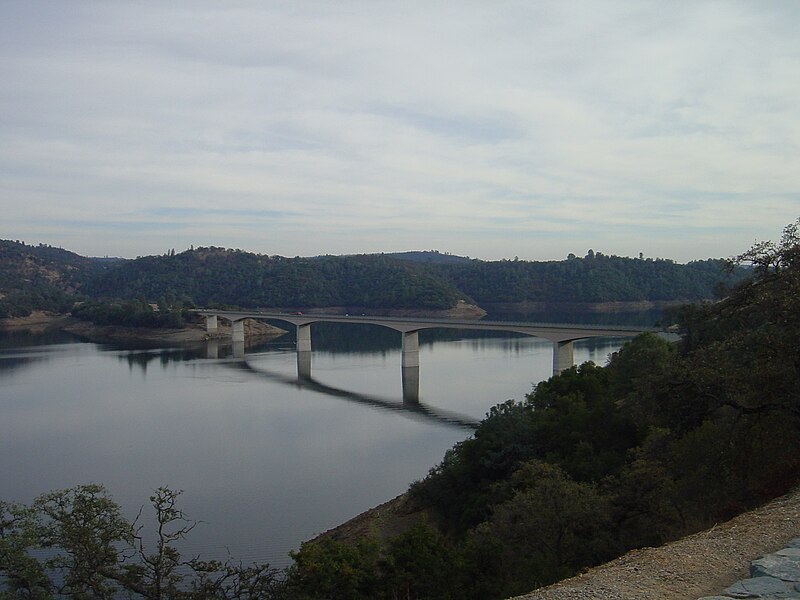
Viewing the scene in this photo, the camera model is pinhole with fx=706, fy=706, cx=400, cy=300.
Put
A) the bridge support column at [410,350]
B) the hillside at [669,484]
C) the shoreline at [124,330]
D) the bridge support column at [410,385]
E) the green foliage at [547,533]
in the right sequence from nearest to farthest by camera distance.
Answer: the hillside at [669,484] < the green foliage at [547,533] < the bridge support column at [410,385] < the bridge support column at [410,350] < the shoreline at [124,330]

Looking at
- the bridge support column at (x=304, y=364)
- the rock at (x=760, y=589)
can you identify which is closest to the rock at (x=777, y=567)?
the rock at (x=760, y=589)

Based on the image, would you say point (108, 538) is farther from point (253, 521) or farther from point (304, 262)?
point (304, 262)

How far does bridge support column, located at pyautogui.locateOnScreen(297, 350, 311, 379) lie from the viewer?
45812mm

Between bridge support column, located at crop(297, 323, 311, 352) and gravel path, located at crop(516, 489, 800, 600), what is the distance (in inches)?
2005

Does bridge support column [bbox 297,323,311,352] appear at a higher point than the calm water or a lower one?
higher

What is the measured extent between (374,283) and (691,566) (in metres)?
94.5

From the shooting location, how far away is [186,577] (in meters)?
13.1

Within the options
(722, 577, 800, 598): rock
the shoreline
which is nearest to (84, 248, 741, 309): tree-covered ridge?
the shoreline

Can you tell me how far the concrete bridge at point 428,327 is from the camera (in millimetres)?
38375

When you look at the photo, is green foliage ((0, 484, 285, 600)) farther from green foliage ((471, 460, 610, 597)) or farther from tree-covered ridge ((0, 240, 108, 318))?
tree-covered ridge ((0, 240, 108, 318))

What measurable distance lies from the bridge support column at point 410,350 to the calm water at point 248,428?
1.19 meters

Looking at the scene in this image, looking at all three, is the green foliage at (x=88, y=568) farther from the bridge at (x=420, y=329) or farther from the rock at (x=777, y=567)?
the bridge at (x=420, y=329)

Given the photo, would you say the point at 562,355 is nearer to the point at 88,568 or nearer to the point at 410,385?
the point at 410,385

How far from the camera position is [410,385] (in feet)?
130
